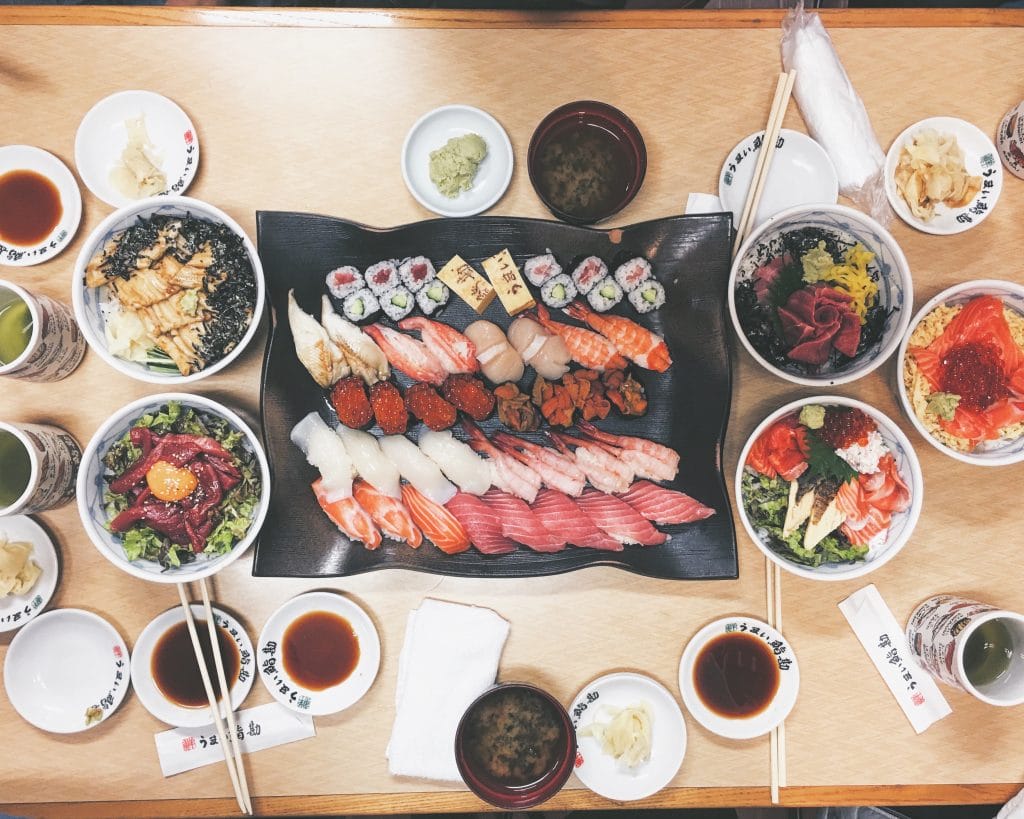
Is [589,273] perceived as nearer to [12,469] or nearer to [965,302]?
[965,302]

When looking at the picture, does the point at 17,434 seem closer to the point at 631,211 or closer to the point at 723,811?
the point at 631,211

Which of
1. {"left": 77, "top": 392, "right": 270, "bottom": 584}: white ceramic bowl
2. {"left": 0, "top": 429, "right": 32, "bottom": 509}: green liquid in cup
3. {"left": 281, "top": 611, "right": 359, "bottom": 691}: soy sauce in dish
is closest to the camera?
{"left": 77, "top": 392, "right": 270, "bottom": 584}: white ceramic bowl

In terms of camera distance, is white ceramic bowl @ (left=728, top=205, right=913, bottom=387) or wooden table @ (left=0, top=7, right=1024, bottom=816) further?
wooden table @ (left=0, top=7, right=1024, bottom=816)

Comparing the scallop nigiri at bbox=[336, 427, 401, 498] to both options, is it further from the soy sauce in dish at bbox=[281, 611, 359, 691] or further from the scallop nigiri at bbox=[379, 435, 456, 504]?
the soy sauce in dish at bbox=[281, 611, 359, 691]

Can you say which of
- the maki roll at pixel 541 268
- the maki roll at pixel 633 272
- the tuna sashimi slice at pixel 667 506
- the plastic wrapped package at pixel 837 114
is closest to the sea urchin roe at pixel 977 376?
the plastic wrapped package at pixel 837 114

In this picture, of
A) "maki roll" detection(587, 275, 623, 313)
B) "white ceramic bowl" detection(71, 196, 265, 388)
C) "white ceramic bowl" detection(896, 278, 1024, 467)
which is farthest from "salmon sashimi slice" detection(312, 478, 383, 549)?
"white ceramic bowl" detection(896, 278, 1024, 467)

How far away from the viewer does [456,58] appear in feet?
8.04

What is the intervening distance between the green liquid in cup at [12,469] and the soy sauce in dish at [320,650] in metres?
1.03

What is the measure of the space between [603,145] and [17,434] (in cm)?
220

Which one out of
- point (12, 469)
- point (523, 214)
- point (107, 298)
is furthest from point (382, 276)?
point (12, 469)

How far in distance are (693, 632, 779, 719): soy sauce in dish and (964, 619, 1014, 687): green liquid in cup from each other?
66 centimetres

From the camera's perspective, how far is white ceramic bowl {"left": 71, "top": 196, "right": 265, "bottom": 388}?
7.15 ft

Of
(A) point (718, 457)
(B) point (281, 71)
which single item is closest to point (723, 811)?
(A) point (718, 457)

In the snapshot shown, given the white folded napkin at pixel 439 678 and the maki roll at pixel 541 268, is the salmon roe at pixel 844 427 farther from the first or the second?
the white folded napkin at pixel 439 678
